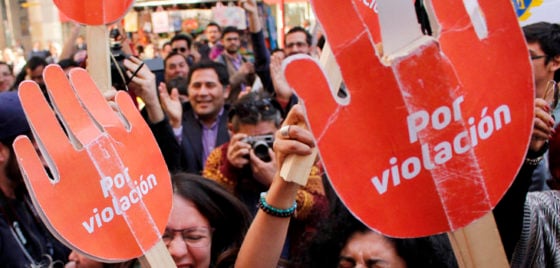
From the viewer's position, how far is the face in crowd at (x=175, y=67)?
18.6ft

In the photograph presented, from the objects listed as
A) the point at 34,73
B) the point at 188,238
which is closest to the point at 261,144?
the point at 188,238

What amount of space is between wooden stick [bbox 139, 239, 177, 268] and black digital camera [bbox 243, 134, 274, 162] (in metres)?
1.19

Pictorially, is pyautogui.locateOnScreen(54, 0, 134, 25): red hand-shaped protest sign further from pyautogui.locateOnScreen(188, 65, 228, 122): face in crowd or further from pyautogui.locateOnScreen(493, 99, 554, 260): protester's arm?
pyautogui.locateOnScreen(188, 65, 228, 122): face in crowd

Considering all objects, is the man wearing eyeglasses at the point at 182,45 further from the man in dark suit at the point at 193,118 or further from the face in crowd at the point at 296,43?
the man in dark suit at the point at 193,118

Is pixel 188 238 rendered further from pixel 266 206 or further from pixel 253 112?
pixel 253 112

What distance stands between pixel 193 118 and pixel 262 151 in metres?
1.28

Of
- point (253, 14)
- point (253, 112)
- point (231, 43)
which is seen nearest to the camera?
point (253, 112)

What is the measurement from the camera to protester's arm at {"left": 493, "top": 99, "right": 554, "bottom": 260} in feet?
4.93

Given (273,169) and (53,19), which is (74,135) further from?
(53,19)

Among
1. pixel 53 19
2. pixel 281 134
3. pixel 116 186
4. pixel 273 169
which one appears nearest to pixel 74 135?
pixel 116 186

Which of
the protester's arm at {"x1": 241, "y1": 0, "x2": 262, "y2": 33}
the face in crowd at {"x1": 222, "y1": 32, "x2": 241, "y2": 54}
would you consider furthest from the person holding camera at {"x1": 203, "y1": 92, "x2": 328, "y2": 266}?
the face in crowd at {"x1": 222, "y1": 32, "x2": 241, "y2": 54}

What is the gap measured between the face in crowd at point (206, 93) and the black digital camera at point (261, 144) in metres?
1.15

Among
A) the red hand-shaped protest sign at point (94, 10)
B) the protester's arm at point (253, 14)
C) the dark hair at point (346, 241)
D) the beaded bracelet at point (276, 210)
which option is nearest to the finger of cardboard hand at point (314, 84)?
the beaded bracelet at point (276, 210)

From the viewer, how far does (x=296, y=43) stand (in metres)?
5.76
